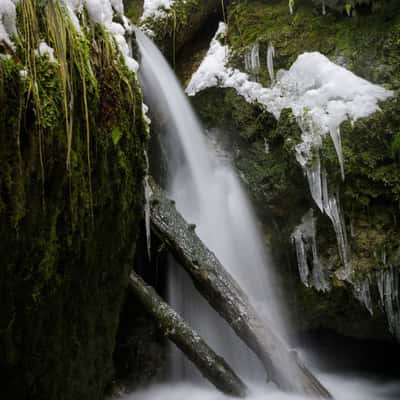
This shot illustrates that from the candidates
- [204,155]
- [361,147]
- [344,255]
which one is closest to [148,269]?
[204,155]

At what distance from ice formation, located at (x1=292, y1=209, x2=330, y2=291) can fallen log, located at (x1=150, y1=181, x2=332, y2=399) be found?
1153 mm

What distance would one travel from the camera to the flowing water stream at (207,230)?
14.0ft

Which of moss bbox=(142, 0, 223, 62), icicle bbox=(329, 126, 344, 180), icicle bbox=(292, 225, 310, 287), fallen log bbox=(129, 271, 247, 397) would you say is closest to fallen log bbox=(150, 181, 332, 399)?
fallen log bbox=(129, 271, 247, 397)

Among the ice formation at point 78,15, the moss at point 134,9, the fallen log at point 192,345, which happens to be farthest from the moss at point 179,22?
the fallen log at point 192,345

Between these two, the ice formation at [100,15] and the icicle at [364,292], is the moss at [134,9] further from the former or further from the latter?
the icicle at [364,292]

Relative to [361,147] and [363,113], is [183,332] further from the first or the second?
[363,113]

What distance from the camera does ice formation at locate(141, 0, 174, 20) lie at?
6094 mm

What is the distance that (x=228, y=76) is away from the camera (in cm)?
549

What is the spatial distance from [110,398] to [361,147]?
3.59m

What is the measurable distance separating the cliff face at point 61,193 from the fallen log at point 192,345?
2.72 feet

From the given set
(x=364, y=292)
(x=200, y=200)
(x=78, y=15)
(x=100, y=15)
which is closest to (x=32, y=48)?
(x=78, y=15)

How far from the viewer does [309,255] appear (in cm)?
461

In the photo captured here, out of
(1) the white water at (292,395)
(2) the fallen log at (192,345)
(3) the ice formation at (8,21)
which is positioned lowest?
(1) the white water at (292,395)

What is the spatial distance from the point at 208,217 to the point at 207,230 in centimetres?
17
